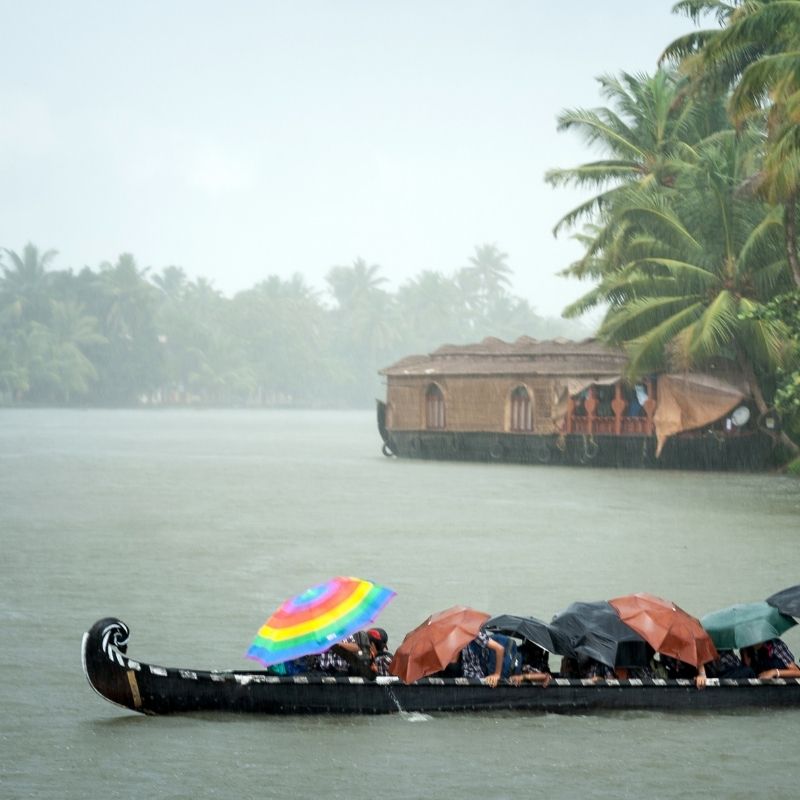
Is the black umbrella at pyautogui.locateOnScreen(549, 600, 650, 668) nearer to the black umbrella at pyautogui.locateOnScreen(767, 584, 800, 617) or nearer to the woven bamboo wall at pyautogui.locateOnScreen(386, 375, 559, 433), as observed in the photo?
the black umbrella at pyautogui.locateOnScreen(767, 584, 800, 617)

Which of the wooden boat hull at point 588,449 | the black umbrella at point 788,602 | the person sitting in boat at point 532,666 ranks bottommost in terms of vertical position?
the person sitting in boat at point 532,666

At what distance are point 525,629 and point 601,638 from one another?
0.42m

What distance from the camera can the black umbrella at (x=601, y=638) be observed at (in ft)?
24.5

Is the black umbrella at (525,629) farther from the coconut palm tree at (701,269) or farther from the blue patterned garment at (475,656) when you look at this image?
the coconut palm tree at (701,269)

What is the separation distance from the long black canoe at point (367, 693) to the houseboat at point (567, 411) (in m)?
21.8

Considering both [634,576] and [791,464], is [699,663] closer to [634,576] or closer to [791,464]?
[634,576]

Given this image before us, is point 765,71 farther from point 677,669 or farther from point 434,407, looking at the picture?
point 434,407

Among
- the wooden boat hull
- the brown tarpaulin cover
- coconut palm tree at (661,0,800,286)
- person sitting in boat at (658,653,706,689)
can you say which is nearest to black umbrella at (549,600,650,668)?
person sitting in boat at (658,653,706,689)

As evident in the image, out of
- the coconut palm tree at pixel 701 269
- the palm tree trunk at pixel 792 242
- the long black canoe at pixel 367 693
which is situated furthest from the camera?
the coconut palm tree at pixel 701 269

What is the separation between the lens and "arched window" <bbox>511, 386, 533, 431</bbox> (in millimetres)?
33219

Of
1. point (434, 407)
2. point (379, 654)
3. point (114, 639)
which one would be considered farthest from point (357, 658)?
point (434, 407)

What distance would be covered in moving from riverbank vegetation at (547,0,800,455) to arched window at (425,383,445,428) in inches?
210

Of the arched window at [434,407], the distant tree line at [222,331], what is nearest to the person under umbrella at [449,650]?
the arched window at [434,407]

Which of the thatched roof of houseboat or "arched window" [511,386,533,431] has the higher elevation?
the thatched roof of houseboat
